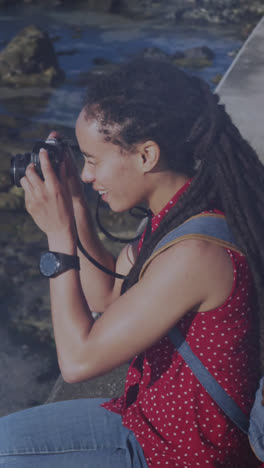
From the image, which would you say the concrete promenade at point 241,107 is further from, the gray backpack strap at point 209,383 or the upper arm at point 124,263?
the gray backpack strap at point 209,383

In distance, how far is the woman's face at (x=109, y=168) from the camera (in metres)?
1.87

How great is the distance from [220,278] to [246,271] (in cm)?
11

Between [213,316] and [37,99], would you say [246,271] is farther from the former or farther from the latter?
[37,99]

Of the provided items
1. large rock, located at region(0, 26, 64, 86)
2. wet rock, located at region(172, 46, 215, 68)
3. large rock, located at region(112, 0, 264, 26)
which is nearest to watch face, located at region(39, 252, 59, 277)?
large rock, located at region(0, 26, 64, 86)

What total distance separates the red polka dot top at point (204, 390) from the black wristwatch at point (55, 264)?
1.29 ft

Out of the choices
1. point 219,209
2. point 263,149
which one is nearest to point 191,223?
point 219,209

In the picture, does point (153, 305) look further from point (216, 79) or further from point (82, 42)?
point (82, 42)

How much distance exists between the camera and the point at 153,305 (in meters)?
1.62

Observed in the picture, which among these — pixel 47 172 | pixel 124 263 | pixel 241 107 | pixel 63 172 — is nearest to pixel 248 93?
pixel 241 107

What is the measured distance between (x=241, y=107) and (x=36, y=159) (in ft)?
12.1

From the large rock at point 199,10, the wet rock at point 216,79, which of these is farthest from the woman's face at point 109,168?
the large rock at point 199,10

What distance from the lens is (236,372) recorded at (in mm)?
1740

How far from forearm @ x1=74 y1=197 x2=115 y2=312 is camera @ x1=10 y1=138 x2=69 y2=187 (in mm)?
333

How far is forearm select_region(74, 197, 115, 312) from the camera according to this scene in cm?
237
